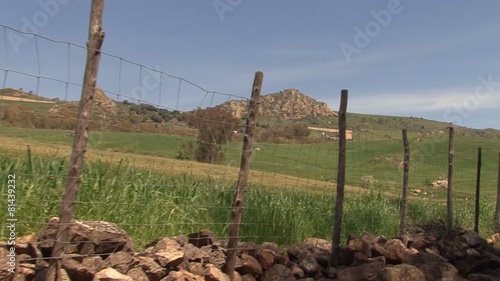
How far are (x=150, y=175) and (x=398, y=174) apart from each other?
28469mm

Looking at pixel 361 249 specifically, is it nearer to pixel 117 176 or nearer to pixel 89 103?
pixel 117 176

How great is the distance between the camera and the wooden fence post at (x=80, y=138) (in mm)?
4566

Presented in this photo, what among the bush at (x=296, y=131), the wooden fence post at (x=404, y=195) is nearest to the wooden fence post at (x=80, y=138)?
the bush at (x=296, y=131)

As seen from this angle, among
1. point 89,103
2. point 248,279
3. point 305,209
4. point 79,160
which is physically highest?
point 89,103

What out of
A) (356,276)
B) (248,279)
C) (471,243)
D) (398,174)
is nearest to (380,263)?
(356,276)

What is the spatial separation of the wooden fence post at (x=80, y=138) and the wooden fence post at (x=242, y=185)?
221 centimetres

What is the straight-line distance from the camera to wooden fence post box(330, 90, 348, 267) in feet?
26.0

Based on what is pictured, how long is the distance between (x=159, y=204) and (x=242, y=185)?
52.7 inches

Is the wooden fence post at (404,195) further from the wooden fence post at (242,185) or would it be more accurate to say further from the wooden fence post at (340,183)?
the wooden fence post at (242,185)

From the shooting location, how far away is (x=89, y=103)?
464cm

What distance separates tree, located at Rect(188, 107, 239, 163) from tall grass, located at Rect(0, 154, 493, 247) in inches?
37.4

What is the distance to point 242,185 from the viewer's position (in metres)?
6.48
